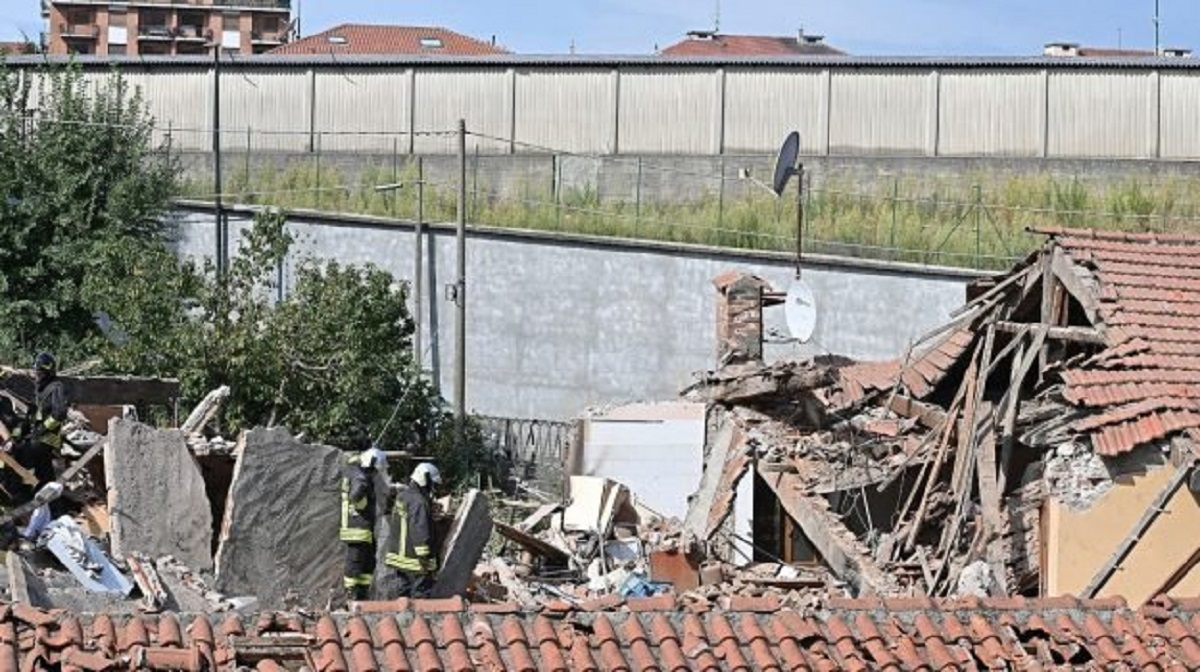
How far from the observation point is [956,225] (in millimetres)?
41219

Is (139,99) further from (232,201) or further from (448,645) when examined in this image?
(448,645)

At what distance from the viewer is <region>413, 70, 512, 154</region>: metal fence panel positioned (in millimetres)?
46594

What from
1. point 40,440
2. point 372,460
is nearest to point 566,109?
point 40,440

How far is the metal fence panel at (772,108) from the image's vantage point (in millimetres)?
45562

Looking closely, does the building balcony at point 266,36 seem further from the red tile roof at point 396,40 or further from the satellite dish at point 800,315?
the satellite dish at point 800,315

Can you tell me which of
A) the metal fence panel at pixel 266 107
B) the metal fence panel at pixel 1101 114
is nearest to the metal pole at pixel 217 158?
the metal fence panel at pixel 266 107

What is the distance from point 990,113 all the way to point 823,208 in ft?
14.6

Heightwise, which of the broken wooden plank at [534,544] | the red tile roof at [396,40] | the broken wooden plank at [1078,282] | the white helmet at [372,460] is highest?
the red tile roof at [396,40]

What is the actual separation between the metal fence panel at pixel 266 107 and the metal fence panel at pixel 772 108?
829 centimetres

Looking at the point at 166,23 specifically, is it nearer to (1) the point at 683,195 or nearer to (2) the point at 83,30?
(2) the point at 83,30

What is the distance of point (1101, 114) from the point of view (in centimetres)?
4462

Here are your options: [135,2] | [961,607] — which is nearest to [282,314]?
[961,607]

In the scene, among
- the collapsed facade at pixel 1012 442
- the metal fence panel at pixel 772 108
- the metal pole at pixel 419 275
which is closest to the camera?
the collapsed facade at pixel 1012 442

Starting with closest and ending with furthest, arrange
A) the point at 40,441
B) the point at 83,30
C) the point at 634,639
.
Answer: the point at 634,639
the point at 40,441
the point at 83,30
